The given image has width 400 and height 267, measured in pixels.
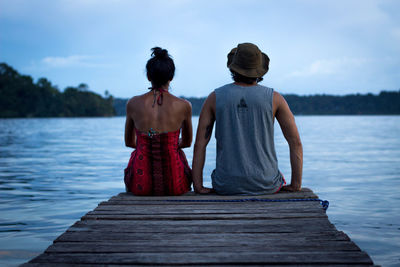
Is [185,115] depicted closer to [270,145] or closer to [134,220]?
[270,145]

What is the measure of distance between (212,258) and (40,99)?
119633 millimetres

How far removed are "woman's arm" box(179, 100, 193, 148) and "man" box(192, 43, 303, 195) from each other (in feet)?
0.73

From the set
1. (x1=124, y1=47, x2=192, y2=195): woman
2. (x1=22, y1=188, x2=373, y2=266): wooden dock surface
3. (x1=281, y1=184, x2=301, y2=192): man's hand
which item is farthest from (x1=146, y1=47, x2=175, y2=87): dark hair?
(x1=281, y1=184, x2=301, y2=192): man's hand

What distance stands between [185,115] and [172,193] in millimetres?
771

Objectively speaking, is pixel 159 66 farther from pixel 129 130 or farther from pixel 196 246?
pixel 196 246

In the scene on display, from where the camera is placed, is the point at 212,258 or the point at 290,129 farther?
the point at 290,129

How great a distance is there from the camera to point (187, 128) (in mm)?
4340

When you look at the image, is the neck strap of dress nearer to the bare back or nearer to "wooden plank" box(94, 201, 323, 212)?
the bare back

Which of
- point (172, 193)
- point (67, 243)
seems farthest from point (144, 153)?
point (67, 243)

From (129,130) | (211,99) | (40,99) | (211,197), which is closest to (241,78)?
(211,99)

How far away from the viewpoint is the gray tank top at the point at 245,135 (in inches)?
152

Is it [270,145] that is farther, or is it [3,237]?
[3,237]

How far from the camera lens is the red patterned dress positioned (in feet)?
13.7

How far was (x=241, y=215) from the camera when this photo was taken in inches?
129
